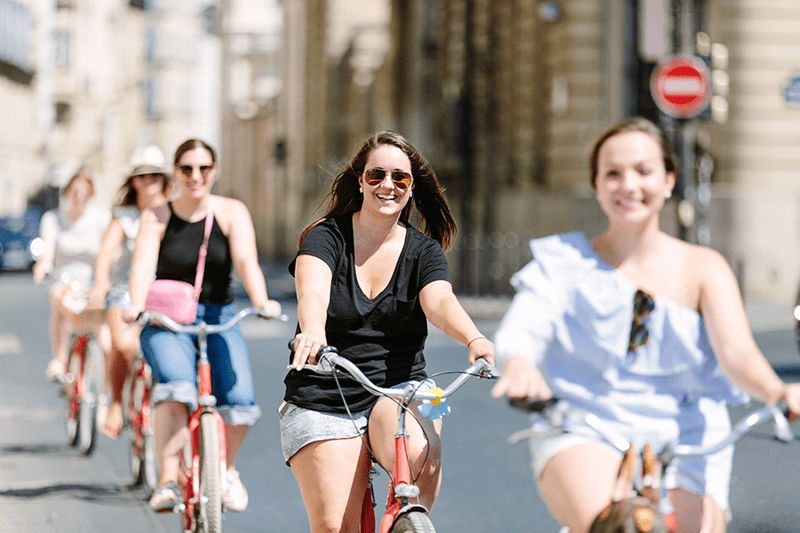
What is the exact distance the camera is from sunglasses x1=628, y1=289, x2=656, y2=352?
2828 millimetres

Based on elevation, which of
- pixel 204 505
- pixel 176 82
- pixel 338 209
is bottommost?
pixel 204 505

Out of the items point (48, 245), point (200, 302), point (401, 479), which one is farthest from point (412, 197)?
point (48, 245)

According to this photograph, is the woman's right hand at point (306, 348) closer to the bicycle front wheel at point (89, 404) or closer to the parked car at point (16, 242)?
the bicycle front wheel at point (89, 404)

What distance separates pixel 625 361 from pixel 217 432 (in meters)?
2.25

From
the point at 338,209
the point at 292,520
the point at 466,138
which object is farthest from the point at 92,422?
the point at 466,138

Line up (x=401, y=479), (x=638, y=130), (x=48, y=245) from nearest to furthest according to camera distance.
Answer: (x=638, y=130), (x=401, y=479), (x=48, y=245)

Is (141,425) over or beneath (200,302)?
beneath

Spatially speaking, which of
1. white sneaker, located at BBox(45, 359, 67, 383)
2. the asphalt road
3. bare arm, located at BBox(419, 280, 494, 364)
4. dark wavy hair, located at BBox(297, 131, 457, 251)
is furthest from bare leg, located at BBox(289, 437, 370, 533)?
white sneaker, located at BBox(45, 359, 67, 383)

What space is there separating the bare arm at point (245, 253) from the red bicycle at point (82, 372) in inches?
98.7

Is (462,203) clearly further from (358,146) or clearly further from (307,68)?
(358,146)

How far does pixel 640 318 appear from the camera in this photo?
2.83 m

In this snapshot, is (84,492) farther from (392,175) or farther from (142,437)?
(392,175)

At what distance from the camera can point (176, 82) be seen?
205 feet

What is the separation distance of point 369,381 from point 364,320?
30cm
